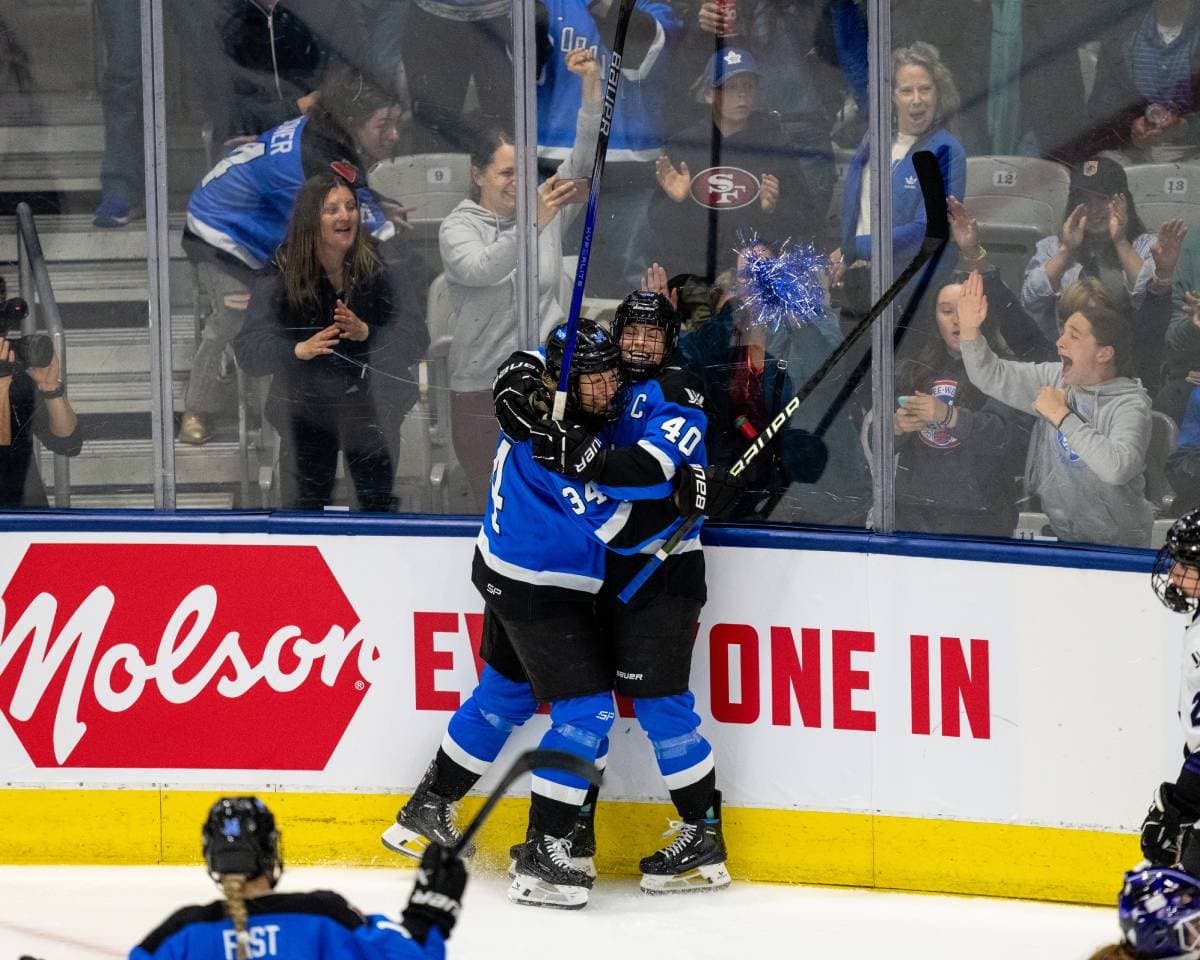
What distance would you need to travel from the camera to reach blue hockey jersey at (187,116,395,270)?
4660 millimetres

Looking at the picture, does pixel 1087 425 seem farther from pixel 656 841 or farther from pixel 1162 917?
pixel 1162 917

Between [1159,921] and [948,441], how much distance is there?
2.11 metres

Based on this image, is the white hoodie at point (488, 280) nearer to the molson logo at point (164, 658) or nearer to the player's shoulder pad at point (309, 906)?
the molson logo at point (164, 658)

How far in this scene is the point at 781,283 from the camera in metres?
4.52

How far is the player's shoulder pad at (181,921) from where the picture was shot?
2.50 meters

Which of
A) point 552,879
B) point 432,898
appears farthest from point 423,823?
point 432,898

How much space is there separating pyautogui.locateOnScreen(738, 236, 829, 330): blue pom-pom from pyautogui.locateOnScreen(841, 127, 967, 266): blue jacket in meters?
0.09

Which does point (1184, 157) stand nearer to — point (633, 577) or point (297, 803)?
point (633, 577)

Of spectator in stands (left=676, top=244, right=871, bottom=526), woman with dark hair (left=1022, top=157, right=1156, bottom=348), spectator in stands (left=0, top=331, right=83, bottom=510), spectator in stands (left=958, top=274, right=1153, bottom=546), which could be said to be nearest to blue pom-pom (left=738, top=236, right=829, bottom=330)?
spectator in stands (left=676, top=244, right=871, bottom=526)

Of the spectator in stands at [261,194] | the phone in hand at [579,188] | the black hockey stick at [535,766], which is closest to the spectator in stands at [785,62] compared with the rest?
the phone in hand at [579,188]

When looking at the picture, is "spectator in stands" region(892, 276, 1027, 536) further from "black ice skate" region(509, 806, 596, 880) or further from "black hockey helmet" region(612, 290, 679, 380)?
"black ice skate" region(509, 806, 596, 880)

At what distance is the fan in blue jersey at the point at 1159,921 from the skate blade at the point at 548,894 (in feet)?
6.56

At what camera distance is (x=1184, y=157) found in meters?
4.12

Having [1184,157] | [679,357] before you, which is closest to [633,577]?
[679,357]
